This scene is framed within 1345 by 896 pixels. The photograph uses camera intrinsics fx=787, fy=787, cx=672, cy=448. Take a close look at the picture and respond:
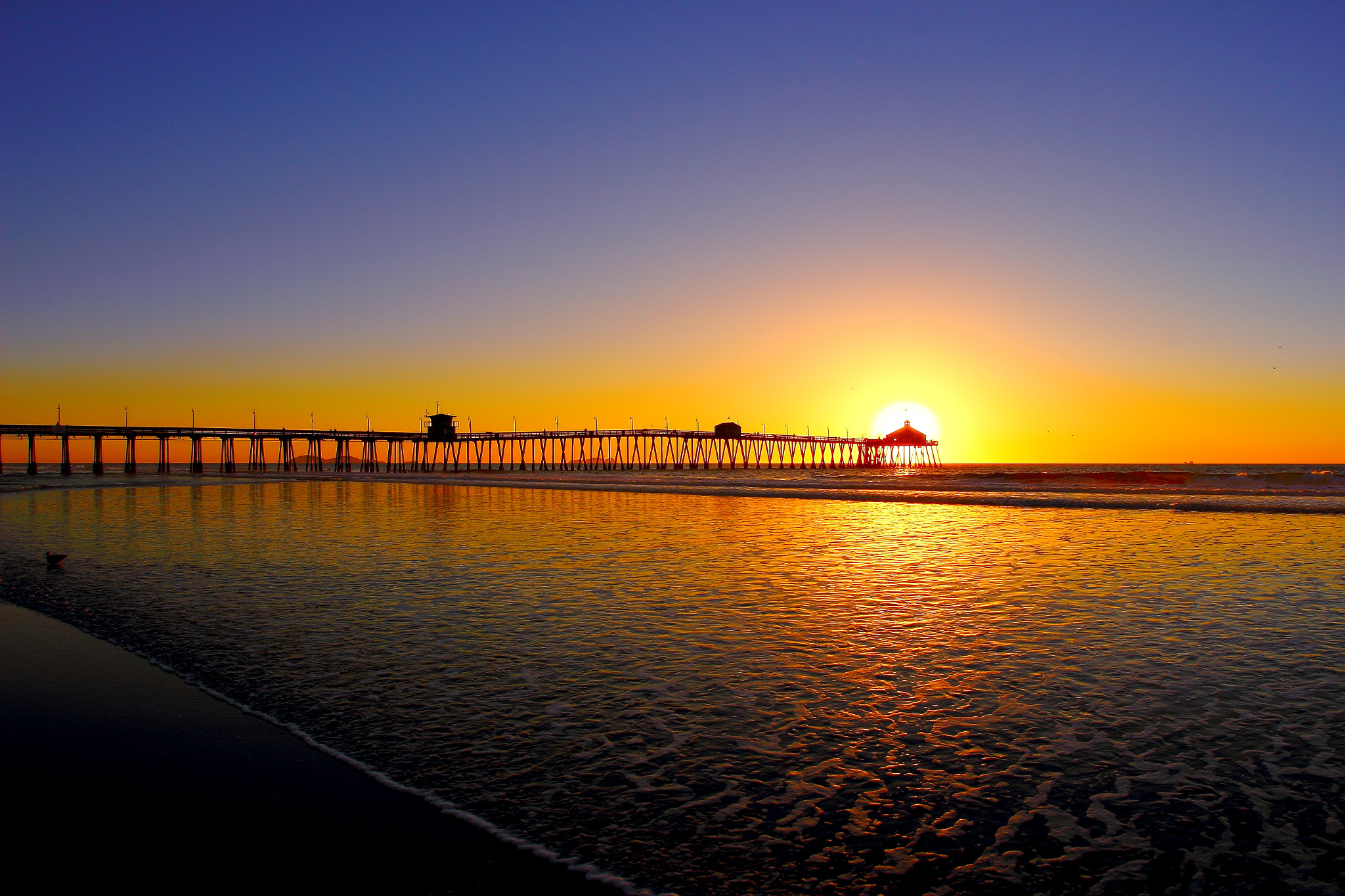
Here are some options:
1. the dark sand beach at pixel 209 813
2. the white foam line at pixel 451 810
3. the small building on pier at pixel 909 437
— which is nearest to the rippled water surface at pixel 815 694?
the white foam line at pixel 451 810

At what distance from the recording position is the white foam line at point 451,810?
3355 millimetres

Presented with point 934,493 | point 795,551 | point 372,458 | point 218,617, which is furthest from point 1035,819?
point 372,458

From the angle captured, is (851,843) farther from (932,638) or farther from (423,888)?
(932,638)

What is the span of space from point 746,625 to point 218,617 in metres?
5.74

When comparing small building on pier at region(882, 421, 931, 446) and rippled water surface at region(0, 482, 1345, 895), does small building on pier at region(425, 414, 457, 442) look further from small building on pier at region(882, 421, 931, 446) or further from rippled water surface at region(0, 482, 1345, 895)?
rippled water surface at region(0, 482, 1345, 895)

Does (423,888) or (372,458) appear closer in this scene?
(423,888)

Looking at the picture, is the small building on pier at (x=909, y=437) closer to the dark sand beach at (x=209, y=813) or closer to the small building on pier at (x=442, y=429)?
the small building on pier at (x=442, y=429)

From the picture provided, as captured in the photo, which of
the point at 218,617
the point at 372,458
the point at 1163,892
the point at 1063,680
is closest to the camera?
the point at 1163,892

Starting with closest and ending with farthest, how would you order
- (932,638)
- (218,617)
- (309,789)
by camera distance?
1. (309,789)
2. (932,638)
3. (218,617)

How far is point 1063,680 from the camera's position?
617 cm

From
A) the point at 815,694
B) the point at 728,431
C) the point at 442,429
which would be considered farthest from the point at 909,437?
the point at 815,694

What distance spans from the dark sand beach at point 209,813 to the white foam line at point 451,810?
0.13 ft

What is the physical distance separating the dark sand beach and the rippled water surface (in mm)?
241

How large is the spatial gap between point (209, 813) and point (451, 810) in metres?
1.25
